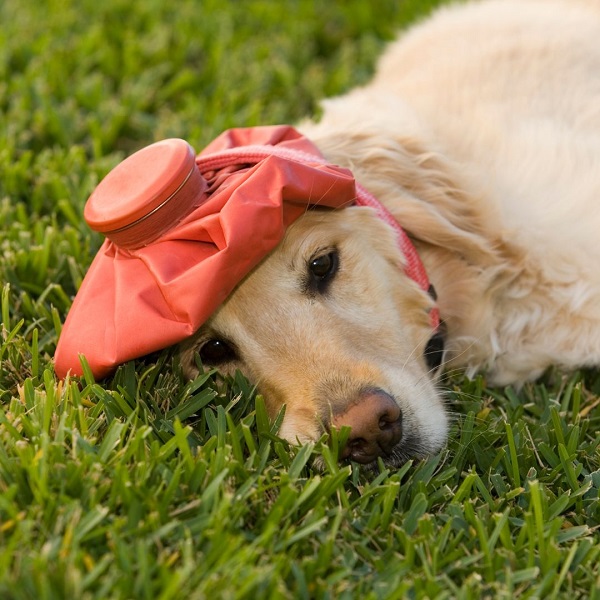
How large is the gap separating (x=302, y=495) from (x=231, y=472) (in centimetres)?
19

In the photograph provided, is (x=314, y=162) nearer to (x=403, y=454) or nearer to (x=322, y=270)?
(x=322, y=270)

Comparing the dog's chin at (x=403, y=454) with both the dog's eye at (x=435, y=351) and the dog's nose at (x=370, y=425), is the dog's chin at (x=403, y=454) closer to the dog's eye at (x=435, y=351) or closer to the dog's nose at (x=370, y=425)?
the dog's nose at (x=370, y=425)

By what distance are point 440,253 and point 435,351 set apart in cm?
36

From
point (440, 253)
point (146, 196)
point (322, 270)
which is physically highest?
point (146, 196)

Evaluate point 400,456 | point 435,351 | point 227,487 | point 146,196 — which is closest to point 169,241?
point 146,196

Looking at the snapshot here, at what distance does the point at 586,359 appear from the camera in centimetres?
299

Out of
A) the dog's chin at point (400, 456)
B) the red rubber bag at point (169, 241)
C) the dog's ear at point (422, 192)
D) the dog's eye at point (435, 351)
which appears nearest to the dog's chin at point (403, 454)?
the dog's chin at point (400, 456)

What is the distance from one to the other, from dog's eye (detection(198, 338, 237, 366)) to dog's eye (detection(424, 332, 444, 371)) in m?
0.65

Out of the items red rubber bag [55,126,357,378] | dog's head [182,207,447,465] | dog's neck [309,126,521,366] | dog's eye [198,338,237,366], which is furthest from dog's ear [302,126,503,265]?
dog's eye [198,338,237,366]

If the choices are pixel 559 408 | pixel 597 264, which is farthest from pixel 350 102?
pixel 559 408

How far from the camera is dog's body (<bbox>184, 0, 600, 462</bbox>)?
8.13ft

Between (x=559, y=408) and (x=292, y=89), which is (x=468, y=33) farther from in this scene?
(x=559, y=408)

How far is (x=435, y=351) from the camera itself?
2916 millimetres

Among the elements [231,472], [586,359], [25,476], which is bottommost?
[586,359]
